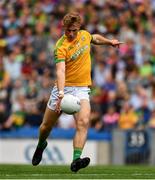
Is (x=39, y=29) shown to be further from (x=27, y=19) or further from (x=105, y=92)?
(x=105, y=92)

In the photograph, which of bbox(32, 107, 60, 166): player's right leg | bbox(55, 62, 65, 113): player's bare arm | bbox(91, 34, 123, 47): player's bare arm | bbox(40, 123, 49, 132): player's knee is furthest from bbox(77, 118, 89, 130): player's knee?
bbox(91, 34, 123, 47): player's bare arm

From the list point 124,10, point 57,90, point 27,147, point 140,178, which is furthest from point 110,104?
point 140,178

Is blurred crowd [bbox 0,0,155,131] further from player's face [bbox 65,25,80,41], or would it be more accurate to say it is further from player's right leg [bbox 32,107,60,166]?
player's face [bbox 65,25,80,41]

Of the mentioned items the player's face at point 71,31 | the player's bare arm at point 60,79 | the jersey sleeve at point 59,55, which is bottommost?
the player's bare arm at point 60,79

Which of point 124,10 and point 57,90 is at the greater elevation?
point 124,10

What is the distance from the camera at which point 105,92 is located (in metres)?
22.9

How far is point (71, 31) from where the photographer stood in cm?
1246

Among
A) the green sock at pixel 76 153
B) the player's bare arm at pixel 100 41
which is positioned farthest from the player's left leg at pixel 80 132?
the player's bare arm at pixel 100 41

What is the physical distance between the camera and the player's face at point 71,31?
12.4m

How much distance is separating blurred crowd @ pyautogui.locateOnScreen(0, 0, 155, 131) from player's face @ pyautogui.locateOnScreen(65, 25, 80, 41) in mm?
8861

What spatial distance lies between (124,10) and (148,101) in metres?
4.46

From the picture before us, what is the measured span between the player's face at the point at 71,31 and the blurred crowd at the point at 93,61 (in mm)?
8861

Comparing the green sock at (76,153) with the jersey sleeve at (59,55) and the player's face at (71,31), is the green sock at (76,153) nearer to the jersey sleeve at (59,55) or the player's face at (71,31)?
the jersey sleeve at (59,55)

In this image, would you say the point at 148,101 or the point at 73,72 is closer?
the point at 73,72
